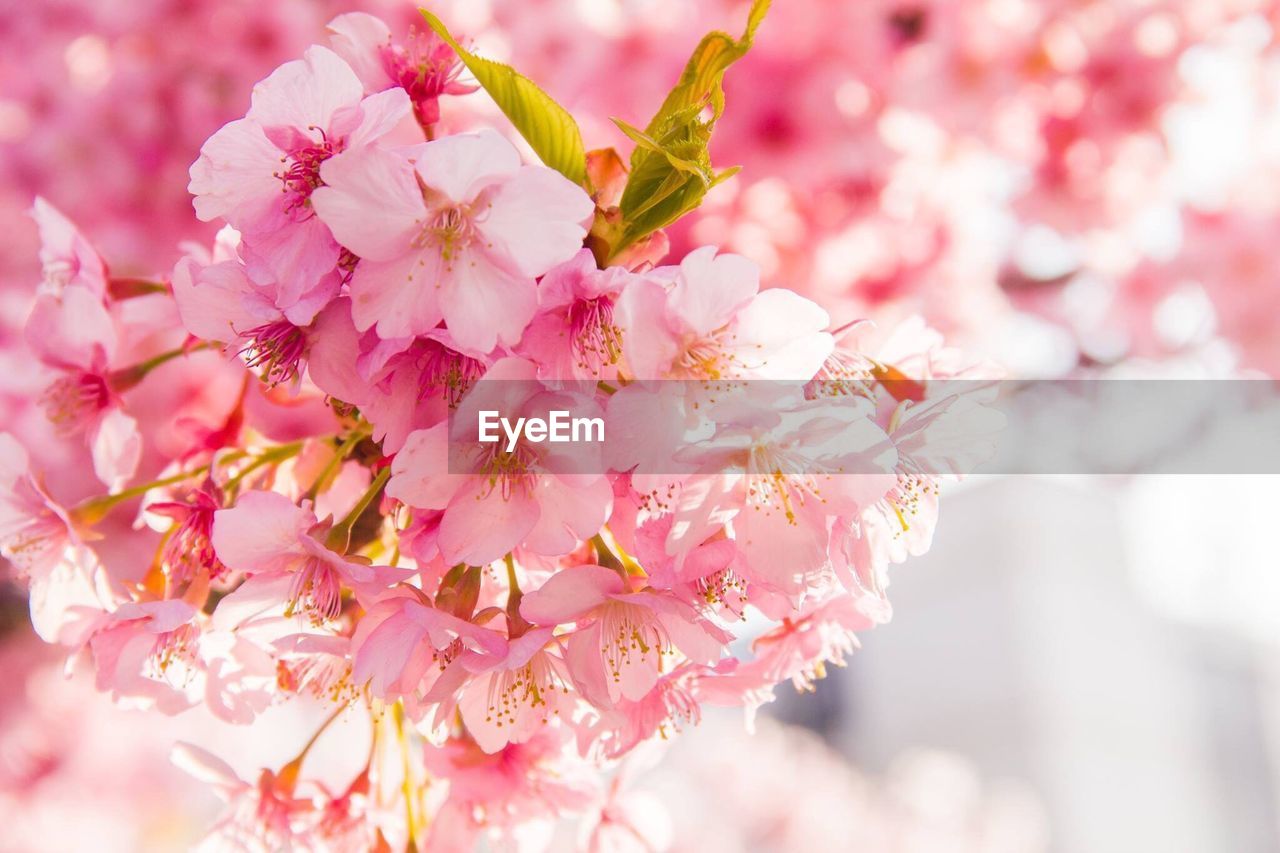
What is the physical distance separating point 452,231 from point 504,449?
110mm

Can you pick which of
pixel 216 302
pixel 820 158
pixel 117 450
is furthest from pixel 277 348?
pixel 820 158

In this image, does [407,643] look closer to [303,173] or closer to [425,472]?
[425,472]

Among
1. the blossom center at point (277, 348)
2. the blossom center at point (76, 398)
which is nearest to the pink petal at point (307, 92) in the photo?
the blossom center at point (277, 348)

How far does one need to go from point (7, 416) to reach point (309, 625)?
62.0 inches

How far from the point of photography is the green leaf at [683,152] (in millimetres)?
477

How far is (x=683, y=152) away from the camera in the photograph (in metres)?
0.47

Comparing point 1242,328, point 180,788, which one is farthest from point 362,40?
point 180,788

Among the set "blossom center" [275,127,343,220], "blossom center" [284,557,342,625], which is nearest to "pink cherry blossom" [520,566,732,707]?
"blossom center" [284,557,342,625]

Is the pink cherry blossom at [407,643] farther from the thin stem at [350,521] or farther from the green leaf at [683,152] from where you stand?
the green leaf at [683,152]

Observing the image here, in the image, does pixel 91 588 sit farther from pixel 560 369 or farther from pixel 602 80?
pixel 602 80

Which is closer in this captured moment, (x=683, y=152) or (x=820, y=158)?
(x=683, y=152)

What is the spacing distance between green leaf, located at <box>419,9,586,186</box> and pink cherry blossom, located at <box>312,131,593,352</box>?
80 mm

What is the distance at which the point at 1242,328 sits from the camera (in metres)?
2.22

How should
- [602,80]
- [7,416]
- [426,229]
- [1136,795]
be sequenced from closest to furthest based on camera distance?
[426,229]
[602,80]
[7,416]
[1136,795]
